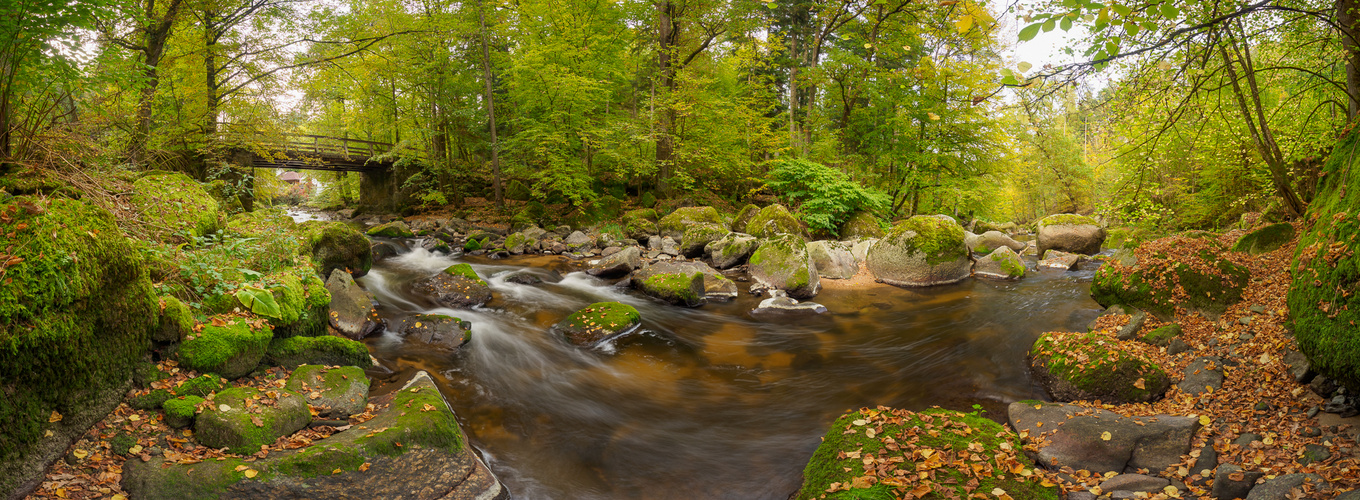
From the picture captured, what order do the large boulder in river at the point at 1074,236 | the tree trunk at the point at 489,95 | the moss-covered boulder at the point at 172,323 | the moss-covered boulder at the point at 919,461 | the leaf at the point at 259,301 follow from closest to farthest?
the moss-covered boulder at the point at 919,461 → the moss-covered boulder at the point at 172,323 → the leaf at the point at 259,301 → the large boulder in river at the point at 1074,236 → the tree trunk at the point at 489,95

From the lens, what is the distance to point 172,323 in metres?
3.94

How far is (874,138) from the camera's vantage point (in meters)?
18.6

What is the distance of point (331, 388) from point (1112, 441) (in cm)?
603

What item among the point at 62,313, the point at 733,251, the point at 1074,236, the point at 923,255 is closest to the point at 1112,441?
the point at 62,313

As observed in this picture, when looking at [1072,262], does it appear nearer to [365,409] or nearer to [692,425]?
[692,425]

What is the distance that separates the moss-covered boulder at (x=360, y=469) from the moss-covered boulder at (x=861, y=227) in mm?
13218

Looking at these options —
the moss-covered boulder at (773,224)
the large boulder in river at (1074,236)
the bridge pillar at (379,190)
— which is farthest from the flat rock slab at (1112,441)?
the bridge pillar at (379,190)

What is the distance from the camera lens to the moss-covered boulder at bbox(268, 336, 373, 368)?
4.72m

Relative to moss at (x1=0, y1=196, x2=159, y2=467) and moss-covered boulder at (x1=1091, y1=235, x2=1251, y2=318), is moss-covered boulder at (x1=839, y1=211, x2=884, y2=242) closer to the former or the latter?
moss-covered boulder at (x1=1091, y1=235, x2=1251, y2=318)

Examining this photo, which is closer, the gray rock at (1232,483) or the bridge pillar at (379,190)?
the gray rock at (1232,483)

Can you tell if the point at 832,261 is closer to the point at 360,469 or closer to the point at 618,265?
the point at 618,265

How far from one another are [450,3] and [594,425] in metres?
16.9

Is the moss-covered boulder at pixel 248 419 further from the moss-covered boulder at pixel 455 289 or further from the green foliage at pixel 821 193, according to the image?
the green foliage at pixel 821 193

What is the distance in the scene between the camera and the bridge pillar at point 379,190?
22.7m
